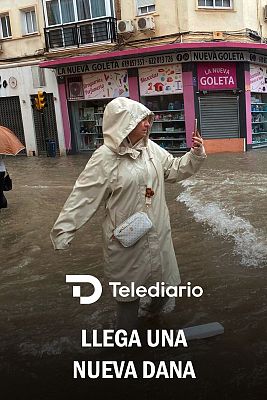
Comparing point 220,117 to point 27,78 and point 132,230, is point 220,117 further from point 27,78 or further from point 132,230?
point 132,230

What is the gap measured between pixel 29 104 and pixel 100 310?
66.8 feet

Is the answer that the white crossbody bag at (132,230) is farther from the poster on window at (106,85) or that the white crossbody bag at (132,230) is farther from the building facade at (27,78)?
the building facade at (27,78)

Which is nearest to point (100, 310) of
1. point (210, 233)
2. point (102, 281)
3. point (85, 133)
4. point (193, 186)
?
point (102, 281)

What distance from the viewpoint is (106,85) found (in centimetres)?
2150

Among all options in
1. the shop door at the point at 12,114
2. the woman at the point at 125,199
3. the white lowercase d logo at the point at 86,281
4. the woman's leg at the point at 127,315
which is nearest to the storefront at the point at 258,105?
the shop door at the point at 12,114

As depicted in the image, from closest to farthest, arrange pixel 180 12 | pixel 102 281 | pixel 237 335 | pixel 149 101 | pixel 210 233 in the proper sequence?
pixel 237 335
pixel 102 281
pixel 210 233
pixel 180 12
pixel 149 101

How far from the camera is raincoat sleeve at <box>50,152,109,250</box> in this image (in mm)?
3479

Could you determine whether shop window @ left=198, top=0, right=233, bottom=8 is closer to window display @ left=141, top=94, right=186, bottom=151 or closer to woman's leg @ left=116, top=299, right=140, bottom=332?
window display @ left=141, top=94, right=186, bottom=151

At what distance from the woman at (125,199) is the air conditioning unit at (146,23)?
16.7 meters

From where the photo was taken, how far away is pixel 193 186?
1134 cm

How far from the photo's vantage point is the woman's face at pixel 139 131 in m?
3.56

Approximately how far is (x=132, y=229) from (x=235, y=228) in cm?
404

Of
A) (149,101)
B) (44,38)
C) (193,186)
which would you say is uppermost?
(44,38)

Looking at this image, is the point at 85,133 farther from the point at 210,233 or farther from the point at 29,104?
the point at 210,233
